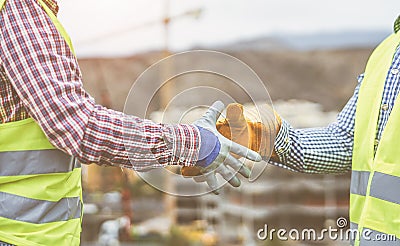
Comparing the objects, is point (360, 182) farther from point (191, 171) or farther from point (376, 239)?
point (191, 171)

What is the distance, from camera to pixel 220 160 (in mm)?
1493

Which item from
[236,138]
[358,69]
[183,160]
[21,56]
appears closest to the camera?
[21,56]

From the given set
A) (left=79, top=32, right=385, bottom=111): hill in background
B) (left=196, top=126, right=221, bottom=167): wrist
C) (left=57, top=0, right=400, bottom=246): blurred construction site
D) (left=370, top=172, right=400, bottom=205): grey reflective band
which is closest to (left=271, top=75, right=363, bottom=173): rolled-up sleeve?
(left=370, top=172, right=400, bottom=205): grey reflective band

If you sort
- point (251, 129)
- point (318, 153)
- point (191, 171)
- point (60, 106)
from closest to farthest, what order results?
point (60, 106) < point (191, 171) < point (251, 129) < point (318, 153)

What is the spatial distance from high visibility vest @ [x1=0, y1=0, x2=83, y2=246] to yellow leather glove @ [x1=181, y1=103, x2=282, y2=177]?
297 millimetres

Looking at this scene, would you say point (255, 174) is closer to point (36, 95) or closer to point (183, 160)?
point (183, 160)

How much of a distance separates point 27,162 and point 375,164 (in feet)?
2.38

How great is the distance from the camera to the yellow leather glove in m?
1.61

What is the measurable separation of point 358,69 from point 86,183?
1316 millimetres

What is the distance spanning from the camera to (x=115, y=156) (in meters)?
→ 1.46

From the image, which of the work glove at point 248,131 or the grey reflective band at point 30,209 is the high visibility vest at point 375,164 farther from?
the grey reflective band at point 30,209

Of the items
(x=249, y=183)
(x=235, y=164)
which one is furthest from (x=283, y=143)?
(x=249, y=183)

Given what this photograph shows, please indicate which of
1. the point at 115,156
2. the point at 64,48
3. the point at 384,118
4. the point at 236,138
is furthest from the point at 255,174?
the point at 64,48

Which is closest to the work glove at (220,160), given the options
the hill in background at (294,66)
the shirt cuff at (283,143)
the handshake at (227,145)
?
the handshake at (227,145)
